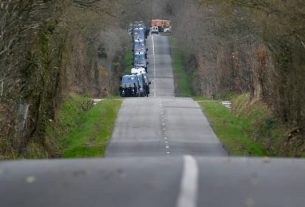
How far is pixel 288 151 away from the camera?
30125mm

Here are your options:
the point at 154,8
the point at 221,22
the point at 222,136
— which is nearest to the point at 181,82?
the point at 154,8

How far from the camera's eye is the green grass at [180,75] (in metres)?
93.0

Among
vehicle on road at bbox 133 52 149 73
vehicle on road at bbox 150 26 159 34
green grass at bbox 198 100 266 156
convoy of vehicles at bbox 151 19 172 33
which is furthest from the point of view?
vehicle on road at bbox 150 26 159 34

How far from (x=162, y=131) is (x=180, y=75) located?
66885 millimetres

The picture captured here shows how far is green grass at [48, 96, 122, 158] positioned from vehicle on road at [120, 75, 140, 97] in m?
22.1

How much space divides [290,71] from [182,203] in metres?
27.8

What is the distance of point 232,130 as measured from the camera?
128ft

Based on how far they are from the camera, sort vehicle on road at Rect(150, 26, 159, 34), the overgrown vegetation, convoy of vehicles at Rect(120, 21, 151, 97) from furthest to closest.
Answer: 1. vehicle on road at Rect(150, 26, 159, 34)
2. convoy of vehicles at Rect(120, 21, 151, 97)
3. the overgrown vegetation

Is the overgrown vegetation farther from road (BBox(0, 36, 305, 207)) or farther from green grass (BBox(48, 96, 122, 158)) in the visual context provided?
road (BBox(0, 36, 305, 207))

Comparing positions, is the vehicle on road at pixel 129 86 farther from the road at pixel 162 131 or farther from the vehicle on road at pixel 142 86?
the road at pixel 162 131

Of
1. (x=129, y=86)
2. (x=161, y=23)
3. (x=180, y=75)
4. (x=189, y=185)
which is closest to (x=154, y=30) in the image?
(x=161, y=23)

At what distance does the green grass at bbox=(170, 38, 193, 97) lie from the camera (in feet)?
305

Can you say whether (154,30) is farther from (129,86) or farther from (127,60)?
(129,86)

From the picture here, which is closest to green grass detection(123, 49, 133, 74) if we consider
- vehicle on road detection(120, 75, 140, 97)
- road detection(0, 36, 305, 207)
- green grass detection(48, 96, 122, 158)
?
vehicle on road detection(120, 75, 140, 97)
